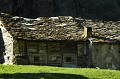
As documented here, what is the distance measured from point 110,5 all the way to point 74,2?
7926 mm

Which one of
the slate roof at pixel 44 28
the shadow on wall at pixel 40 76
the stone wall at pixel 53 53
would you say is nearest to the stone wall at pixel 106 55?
the stone wall at pixel 53 53

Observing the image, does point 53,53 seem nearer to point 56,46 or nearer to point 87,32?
point 56,46

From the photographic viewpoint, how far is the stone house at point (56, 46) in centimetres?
3516

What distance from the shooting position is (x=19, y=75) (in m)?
23.0

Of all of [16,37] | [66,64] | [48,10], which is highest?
[48,10]

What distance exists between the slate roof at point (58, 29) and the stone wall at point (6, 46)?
1.88ft

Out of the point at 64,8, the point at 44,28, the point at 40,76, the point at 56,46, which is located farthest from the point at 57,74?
the point at 64,8

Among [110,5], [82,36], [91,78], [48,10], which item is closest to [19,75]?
[91,78]

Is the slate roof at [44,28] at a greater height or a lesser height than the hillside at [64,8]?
lesser

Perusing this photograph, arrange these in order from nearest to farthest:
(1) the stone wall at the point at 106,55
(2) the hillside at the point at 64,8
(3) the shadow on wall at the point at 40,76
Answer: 1. (3) the shadow on wall at the point at 40,76
2. (1) the stone wall at the point at 106,55
3. (2) the hillside at the point at 64,8

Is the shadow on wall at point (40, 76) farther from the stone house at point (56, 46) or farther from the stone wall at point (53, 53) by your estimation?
the stone wall at point (53, 53)

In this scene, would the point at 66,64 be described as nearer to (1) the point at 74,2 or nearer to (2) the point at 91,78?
(2) the point at 91,78

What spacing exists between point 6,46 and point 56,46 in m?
5.01

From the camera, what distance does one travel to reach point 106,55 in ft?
120
